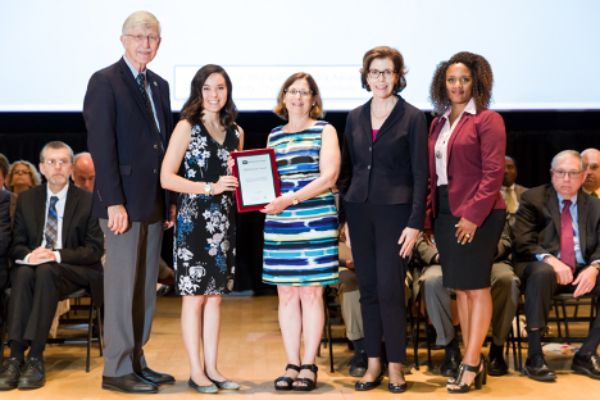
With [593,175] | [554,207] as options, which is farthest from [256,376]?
[593,175]

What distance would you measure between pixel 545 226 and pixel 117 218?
8.83ft

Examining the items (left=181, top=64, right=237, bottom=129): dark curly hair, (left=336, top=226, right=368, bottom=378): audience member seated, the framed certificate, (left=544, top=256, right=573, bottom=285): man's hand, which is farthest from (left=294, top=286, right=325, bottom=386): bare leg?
(left=544, top=256, right=573, bottom=285): man's hand

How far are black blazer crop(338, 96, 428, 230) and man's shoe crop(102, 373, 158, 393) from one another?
143 centimetres

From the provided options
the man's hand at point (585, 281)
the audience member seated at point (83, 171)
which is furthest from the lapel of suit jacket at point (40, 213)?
the man's hand at point (585, 281)

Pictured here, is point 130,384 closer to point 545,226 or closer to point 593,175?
point 545,226

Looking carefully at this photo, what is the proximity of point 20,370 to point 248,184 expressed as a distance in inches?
66.2

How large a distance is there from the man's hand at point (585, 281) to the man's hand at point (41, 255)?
317 cm

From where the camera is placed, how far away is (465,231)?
3361 mm

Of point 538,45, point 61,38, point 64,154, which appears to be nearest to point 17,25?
point 61,38

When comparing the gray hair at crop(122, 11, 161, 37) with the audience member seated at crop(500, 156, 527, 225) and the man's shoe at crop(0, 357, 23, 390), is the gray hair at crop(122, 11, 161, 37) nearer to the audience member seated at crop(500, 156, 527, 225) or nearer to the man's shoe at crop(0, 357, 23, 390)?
the man's shoe at crop(0, 357, 23, 390)

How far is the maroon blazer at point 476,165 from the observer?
3334 mm

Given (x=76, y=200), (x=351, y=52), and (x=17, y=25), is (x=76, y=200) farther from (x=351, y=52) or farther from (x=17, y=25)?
(x=351, y=52)

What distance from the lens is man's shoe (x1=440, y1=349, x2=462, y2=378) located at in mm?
3795

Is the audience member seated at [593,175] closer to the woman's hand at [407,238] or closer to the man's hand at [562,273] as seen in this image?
the man's hand at [562,273]
